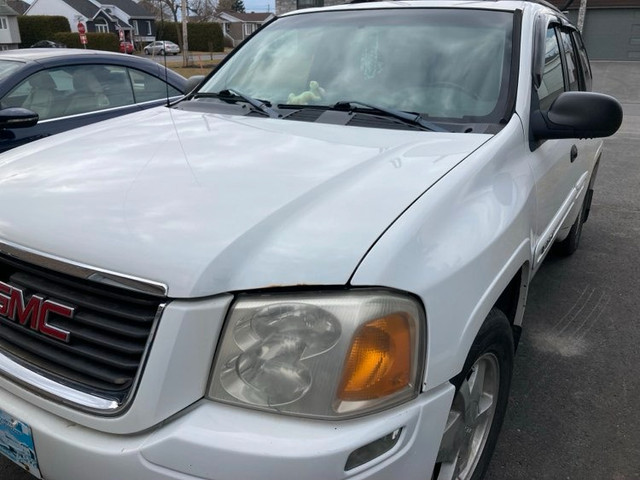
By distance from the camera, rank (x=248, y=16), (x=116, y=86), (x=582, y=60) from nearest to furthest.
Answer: (x=582, y=60) → (x=116, y=86) → (x=248, y=16)

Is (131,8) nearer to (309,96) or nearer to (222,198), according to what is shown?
(309,96)

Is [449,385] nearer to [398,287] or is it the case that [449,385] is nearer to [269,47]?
[398,287]

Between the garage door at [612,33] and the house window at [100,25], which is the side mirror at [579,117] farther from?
the house window at [100,25]

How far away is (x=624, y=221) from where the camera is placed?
221 inches

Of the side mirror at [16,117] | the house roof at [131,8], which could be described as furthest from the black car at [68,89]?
the house roof at [131,8]

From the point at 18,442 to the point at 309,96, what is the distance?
1.87m

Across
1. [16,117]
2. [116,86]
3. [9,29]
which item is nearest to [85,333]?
[16,117]

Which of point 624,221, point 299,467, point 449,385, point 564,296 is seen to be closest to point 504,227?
point 449,385

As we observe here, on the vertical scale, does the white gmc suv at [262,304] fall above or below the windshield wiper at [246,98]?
below

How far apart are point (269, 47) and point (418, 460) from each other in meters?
2.44

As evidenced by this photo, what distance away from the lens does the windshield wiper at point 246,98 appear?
2.63m

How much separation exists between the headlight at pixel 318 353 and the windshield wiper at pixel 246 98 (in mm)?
1403

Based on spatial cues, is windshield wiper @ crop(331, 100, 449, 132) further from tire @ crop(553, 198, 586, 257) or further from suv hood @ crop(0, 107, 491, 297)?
tire @ crop(553, 198, 586, 257)

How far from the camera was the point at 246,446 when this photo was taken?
4.29 feet
